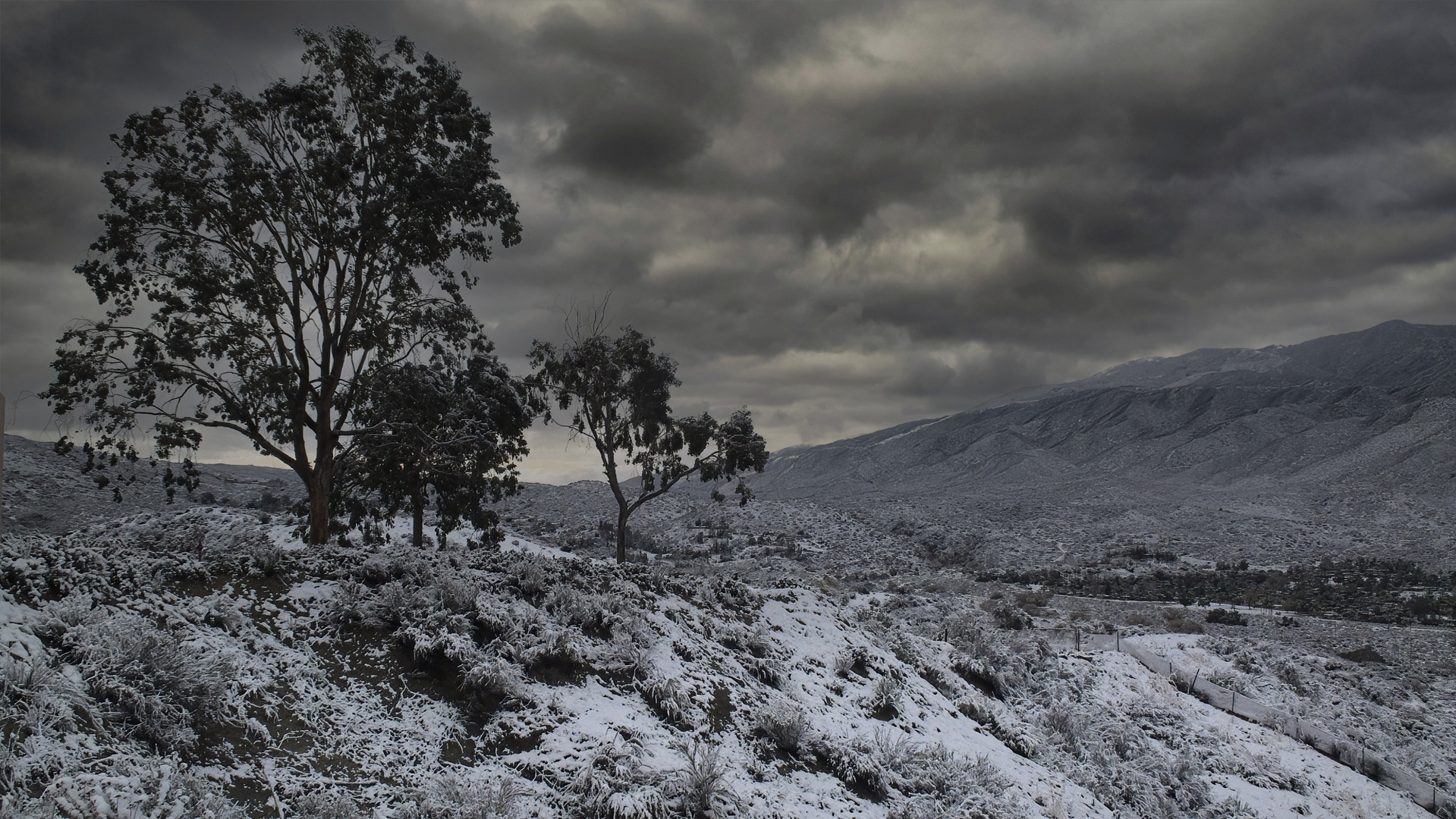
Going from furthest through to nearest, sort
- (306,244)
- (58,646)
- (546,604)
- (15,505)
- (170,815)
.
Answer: (15,505)
(306,244)
(546,604)
(58,646)
(170,815)

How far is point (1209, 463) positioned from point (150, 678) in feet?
434

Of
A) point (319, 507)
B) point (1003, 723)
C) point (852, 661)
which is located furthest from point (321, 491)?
point (1003, 723)

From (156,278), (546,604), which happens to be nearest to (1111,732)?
(546,604)

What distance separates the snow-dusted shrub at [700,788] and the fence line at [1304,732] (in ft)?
56.7

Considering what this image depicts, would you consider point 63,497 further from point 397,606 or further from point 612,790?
point 612,790

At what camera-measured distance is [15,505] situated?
35000 millimetres

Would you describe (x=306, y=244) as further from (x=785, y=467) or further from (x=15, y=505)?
(x=785, y=467)

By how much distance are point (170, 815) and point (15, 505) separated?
42.3 meters

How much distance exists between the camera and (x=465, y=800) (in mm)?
7012

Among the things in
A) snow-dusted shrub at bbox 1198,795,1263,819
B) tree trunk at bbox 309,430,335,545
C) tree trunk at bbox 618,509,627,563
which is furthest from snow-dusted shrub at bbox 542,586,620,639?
snow-dusted shrub at bbox 1198,795,1263,819

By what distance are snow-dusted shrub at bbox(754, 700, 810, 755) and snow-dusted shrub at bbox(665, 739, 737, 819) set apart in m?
1.80

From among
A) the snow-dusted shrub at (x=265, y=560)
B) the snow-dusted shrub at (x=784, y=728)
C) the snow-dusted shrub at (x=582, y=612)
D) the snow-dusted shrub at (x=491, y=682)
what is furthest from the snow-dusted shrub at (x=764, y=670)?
the snow-dusted shrub at (x=265, y=560)

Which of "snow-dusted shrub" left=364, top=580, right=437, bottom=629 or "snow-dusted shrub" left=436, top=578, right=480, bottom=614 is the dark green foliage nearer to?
"snow-dusted shrub" left=436, top=578, right=480, bottom=614

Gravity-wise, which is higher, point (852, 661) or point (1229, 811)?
point (852, 661)
